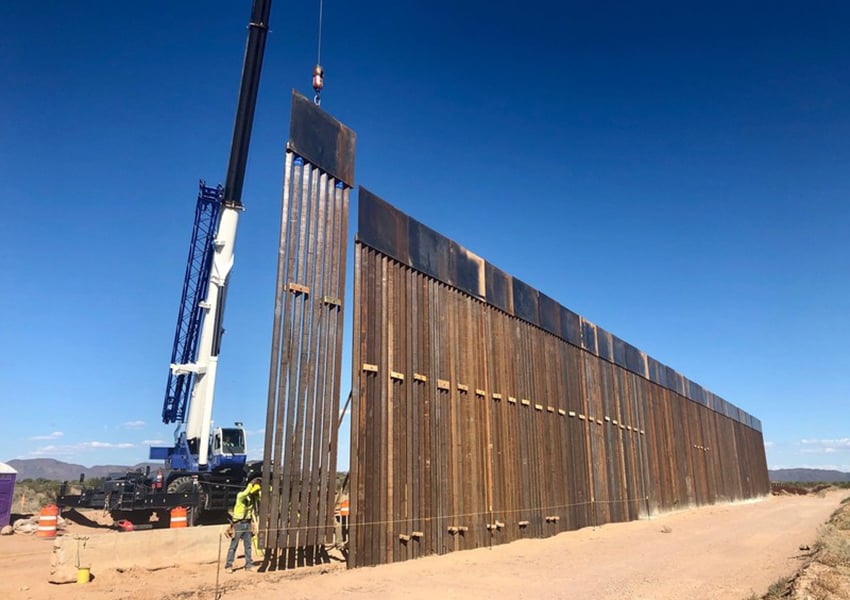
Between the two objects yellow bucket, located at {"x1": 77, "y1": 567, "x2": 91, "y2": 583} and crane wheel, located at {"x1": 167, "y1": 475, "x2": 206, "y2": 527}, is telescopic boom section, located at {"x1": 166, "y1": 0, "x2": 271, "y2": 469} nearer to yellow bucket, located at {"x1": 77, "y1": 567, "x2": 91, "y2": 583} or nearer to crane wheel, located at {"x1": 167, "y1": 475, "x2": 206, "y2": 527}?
crane wheel, located at {"x1": 167, "y1": 475, "x2": 206, "y2": 527}

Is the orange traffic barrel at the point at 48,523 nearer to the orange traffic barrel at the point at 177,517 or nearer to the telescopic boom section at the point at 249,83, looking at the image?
the orange traffic barrel at the point at 177,517

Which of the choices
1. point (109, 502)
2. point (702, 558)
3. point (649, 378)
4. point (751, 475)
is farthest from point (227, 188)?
point (751, 475)

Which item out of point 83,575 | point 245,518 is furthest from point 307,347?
point 83,575

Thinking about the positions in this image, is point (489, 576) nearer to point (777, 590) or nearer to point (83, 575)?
point (777, 590)

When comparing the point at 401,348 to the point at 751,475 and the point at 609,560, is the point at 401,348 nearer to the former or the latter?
the point at 609,560

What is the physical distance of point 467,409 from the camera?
56.2ft

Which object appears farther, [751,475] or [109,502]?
[751,475]

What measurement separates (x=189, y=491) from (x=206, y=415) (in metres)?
2.55

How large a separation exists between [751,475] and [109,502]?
54880 millimetres

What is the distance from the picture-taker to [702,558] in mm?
15023

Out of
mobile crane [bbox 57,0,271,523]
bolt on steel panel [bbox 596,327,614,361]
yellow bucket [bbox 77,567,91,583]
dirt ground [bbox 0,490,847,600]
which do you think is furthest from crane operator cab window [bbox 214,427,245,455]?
bolt on steel panel [bbox 596,327,614,361]

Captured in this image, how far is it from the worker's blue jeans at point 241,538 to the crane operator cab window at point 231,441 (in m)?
9.96

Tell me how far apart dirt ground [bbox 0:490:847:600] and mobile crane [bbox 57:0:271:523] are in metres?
3.19

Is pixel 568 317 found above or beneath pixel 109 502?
above
